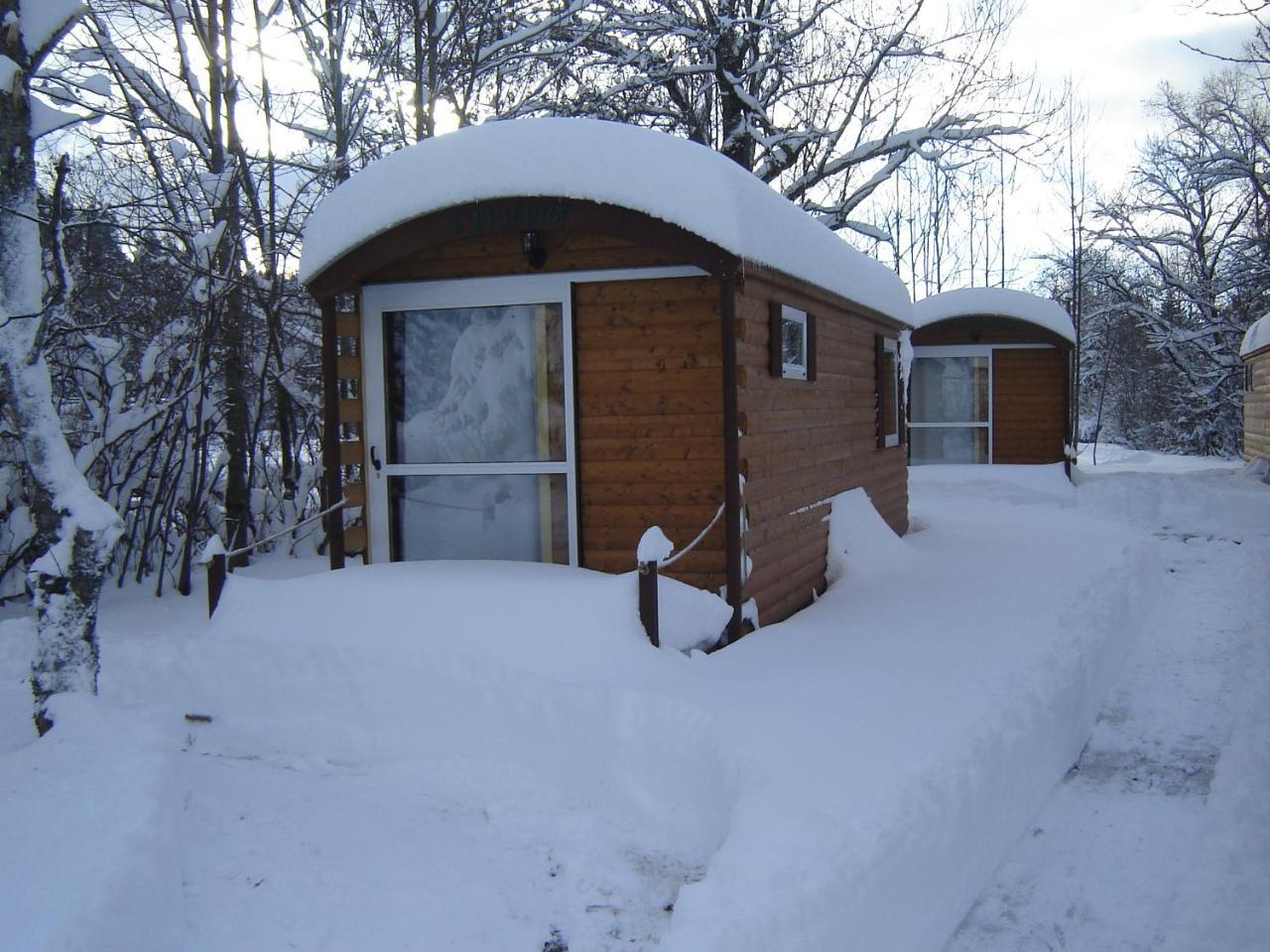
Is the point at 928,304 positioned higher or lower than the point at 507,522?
higher

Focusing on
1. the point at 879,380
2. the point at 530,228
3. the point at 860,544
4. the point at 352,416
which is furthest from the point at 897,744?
the point at 879,380

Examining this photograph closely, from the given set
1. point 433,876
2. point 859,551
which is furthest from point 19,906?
point 859,551

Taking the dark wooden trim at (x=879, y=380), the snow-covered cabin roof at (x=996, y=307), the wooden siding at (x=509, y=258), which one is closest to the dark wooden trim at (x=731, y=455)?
the wooden siding at (x=509, y=258)

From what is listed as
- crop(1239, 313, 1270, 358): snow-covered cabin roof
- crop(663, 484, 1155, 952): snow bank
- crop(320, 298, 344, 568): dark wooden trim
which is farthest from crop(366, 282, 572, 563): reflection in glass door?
crop(1239, 313, 1270, 358): snow-covered cabin roof

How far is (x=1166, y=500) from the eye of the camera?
13859mm

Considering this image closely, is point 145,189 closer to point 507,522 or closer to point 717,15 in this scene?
point 507,522

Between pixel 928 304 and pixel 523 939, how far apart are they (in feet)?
45.2

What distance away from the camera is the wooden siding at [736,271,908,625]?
6191mm

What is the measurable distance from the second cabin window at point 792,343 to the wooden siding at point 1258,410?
45.6ft

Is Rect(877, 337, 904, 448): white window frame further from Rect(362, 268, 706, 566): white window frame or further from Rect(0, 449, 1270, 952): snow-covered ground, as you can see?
Rect(362, 268, 706, 566): white window frame

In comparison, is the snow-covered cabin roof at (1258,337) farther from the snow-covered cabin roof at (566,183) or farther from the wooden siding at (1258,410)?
the snow-covered cabin roof at (566,183)

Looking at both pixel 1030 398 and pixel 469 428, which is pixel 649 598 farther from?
pixel 1030 398

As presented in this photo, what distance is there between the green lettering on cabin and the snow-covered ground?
2120mm

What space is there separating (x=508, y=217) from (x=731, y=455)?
197cm
